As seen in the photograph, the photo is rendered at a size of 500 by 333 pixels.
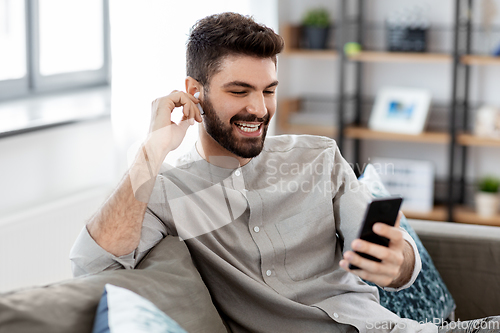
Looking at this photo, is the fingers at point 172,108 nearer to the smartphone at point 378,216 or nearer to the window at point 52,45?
the smartphone at point 378,216

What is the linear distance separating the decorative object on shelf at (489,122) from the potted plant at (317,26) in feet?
3.22

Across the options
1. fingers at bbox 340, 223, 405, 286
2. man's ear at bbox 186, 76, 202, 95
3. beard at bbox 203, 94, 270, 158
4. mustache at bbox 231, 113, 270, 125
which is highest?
man's ear at bbox 186, 76, 202, 95

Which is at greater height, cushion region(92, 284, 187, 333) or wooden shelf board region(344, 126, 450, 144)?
cushion region(92, 284, 187, 333)

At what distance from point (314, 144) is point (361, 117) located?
2.24 meters

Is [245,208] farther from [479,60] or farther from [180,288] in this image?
[479,60]

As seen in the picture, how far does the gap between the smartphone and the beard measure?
430mm

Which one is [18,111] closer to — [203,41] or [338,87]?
[203,41]

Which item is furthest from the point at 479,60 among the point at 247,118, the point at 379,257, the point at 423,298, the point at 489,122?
the point at 379,257

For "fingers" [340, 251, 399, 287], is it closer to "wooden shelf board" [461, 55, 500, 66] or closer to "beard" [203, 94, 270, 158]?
"beard" [203, 94, 270, 158]

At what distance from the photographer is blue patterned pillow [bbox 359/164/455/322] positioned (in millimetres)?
1579

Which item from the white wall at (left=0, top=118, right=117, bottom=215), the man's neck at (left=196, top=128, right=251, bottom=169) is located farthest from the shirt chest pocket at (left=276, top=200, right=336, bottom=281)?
the white wall at (left=0, top=118, right=117, bottom=215)

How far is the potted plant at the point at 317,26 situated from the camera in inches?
140

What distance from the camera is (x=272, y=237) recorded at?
1.40 meters

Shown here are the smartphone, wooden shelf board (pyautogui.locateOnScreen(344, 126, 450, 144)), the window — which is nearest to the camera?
the smartphone
